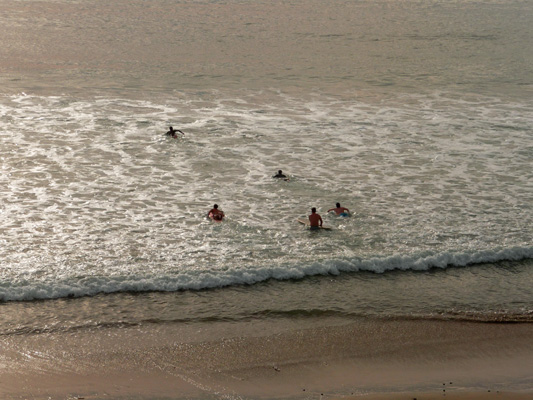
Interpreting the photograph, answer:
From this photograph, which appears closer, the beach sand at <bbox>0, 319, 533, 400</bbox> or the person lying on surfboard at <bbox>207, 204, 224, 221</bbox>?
the beach sand at <bbox>0, 319, 533, 400</bbox>

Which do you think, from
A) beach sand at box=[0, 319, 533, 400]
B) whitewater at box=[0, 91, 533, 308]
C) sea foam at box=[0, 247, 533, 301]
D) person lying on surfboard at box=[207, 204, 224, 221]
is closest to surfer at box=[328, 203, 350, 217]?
whitewater at box=[0, 91, 533, 308]

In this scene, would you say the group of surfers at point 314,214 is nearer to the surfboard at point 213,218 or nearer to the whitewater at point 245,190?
the surfboard at point 213,218

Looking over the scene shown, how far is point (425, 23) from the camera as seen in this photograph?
1956 inches

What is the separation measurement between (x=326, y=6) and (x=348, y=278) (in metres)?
43.4

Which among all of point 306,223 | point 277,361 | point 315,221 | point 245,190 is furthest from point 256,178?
point 277,361

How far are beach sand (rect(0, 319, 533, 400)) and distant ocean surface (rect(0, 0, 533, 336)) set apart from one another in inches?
20.2

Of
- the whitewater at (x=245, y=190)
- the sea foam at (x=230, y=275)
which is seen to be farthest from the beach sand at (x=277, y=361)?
the whitewater at (x=245, y=190)

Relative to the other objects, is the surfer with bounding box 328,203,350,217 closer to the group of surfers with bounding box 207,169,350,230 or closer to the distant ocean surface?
the group of surfers with bounding box 207,169,350,230

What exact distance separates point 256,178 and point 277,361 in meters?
9.74

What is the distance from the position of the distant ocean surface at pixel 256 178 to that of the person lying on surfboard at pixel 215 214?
0.21 metres

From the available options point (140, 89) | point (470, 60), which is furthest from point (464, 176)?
point (470, 60)

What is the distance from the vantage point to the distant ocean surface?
12.7 m

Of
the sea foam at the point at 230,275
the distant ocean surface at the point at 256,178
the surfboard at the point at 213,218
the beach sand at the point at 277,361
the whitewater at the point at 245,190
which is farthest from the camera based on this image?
the surfboard at the point at 213,218

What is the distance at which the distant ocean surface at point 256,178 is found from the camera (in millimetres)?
12656
